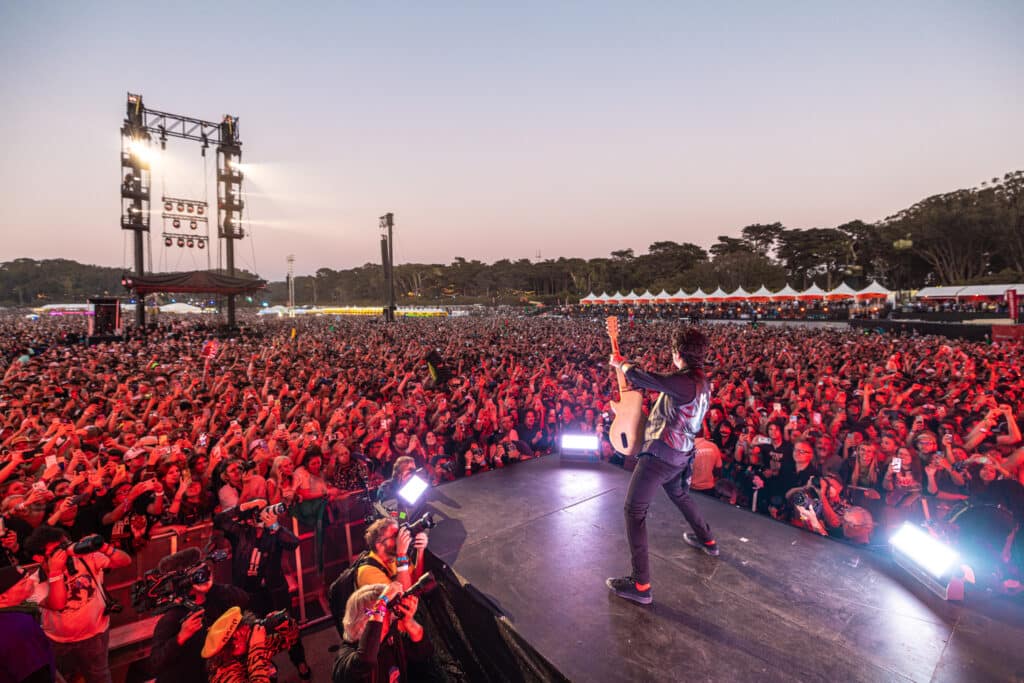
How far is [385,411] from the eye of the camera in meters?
6.26

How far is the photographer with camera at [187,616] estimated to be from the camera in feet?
8.23

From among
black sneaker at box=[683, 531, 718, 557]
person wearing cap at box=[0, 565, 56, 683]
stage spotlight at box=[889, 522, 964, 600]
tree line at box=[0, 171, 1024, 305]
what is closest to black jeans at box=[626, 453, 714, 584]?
black sneaker at box=[683, 531, 718, 557]

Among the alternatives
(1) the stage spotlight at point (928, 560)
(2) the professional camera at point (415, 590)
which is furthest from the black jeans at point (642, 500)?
(1) the stage spotlight at point (928, 560)

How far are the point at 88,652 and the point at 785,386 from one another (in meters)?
9.86

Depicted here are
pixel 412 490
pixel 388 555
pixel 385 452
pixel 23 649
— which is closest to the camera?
pixel 23 649

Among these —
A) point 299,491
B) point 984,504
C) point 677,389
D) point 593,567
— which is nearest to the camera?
point 677,389

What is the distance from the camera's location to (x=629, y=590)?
253 centimetres

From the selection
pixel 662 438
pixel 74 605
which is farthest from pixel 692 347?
pixel 74 605

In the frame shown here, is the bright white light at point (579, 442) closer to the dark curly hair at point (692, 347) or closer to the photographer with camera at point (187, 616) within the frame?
the dark curly hair at point (692, 347)

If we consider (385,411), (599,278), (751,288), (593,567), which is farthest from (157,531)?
(599,278)

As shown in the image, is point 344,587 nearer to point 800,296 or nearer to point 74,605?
point 74,605

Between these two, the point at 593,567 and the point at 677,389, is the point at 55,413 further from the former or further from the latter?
the point at 677,389

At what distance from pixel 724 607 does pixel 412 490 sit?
209 centimetres

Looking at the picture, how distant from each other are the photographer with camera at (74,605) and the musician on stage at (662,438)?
3.42 meters
